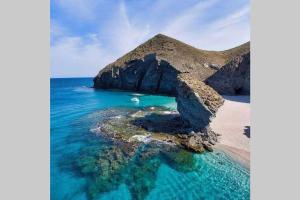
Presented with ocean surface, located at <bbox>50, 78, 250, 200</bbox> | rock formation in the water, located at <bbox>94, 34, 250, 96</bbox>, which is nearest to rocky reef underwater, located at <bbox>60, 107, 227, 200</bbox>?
ocean surface, located at <bbox>50, 78, 250, 200</bbox>

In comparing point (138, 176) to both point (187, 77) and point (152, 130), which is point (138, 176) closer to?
point (152, 130)

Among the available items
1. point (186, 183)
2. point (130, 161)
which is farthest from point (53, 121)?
point (186, 183)

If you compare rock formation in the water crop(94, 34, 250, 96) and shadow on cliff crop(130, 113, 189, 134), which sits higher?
rock formation in the water crop(94, 34, 250, 96)

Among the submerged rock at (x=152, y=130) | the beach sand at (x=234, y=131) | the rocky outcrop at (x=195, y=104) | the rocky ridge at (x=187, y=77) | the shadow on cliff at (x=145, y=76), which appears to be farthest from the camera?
the shadow on cliff at (x=145, y=76)

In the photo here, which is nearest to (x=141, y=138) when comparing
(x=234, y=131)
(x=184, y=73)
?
(x=234, y=131)

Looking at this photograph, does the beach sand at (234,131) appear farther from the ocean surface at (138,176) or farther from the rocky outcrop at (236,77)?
the rocky outcrop at (236,77)

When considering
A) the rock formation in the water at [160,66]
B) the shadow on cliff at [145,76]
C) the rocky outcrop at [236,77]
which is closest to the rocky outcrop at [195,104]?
the rocky outcrop at [236,77]

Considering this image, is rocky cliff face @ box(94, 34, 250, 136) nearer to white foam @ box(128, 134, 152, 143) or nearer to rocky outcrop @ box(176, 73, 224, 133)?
rocky outcrop @ box(176, 73, 224, 133)
